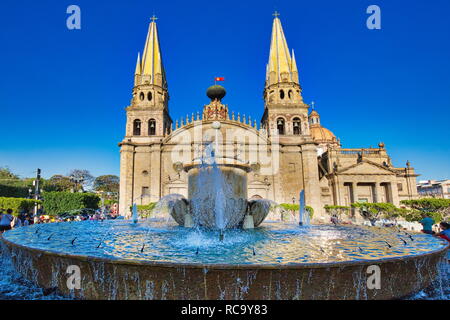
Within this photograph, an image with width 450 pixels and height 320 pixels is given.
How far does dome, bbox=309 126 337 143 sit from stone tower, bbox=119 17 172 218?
108 ft

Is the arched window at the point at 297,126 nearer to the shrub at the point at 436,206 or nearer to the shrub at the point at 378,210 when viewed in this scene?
the shrub at the point at 378,210

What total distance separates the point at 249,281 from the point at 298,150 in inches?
1167

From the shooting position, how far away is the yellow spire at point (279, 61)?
111ft

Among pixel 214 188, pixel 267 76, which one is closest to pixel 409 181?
pixel 267 76

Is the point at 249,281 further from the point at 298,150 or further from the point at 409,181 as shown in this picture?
the point at 409,181

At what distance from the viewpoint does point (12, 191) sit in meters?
39.6


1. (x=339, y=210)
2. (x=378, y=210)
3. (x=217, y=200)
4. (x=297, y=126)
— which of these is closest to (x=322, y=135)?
(x=297, y=126)

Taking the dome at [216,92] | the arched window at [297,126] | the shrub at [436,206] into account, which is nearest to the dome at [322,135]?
the arched window at [297,126]

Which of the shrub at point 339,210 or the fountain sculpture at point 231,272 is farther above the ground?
the fountain sculpture at point 231,272

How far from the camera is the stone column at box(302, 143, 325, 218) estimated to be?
2944 centimetres

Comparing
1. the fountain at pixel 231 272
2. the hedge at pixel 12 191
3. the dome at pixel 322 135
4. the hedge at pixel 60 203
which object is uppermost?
the dome at pixel 322 135

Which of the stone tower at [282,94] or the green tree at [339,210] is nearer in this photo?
the green tree at [339,210]

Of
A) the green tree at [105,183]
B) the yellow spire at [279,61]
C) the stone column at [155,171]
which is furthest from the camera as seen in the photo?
the green tree at [105,183]

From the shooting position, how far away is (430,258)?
427 centimetres
